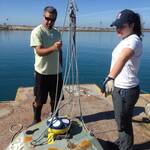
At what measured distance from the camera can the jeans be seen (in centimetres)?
356

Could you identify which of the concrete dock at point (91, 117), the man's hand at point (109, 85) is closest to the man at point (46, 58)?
the concrete dock at point (91, 117)

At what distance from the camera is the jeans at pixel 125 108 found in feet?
11.7

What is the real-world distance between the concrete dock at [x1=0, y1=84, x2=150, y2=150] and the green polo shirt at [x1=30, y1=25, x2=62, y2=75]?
121 centimetres

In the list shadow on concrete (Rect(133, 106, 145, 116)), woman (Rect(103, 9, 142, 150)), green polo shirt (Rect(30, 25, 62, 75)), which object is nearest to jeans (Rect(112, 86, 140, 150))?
woman (Rect(103, 9, 142, 150))

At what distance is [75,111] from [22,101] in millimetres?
1379

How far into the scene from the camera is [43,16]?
4.62 metres

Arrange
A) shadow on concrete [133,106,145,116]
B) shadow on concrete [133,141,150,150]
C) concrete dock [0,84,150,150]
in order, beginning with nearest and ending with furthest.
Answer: shadow on concrete [133,141,150,150]
concrete dock [0,84,150,150]
shadow on concrete [133,106,145,116]

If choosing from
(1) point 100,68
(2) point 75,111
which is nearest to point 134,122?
(2) point 75,111

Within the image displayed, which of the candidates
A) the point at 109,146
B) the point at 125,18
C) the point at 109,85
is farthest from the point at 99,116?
the point at 125,18

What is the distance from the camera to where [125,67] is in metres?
3.44

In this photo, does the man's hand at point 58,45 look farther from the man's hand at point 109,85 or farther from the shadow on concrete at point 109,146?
the shadow on concrete at point 109,146

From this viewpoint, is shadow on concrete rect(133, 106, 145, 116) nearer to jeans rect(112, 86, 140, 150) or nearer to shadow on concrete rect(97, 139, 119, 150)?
shadow on concrete rect(97, 139, 119, 150)

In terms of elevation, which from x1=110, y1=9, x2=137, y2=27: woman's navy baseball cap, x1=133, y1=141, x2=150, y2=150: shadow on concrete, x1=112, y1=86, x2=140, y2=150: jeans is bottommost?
x1=133, y1=141, x2=150, y2=150: shadow on concrete

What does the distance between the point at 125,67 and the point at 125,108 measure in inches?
20.8
